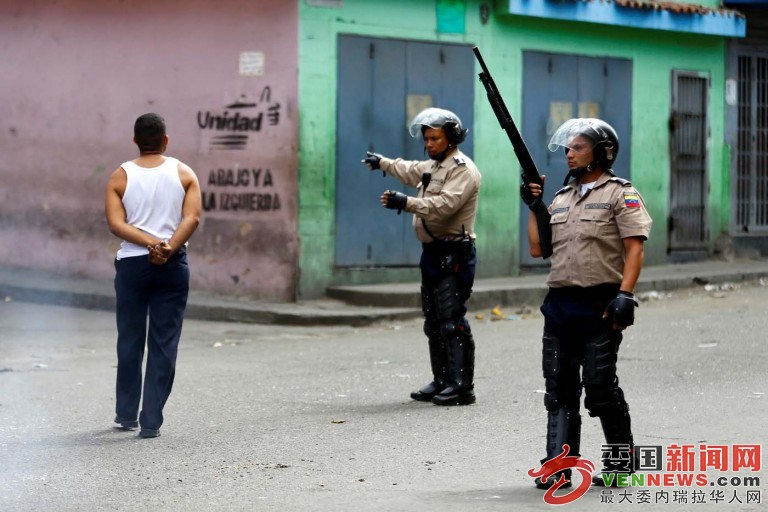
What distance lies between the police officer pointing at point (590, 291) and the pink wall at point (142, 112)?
25.8 feet

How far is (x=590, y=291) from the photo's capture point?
622 centimetres

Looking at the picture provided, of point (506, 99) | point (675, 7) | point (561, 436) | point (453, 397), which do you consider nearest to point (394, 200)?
point (453, 397)

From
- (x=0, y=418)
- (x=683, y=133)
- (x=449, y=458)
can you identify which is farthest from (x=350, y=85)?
(x=449, y=458)

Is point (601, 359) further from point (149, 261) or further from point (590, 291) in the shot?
point (149, 261)

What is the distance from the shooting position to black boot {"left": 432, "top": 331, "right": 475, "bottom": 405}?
862 cm

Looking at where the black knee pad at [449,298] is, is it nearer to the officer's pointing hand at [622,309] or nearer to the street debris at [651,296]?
the officer's pointing hand at [622,309]

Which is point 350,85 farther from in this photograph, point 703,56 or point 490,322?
point 703,56

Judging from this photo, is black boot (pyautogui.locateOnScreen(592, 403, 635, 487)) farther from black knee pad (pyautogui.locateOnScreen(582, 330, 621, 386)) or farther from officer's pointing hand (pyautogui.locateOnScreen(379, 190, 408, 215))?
officer's pointing hand (pyautogui.locateOnScreen(379, 190, 408, 215))

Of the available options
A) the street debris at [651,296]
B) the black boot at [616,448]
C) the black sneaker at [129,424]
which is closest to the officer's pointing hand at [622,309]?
the black boot at [616,448]

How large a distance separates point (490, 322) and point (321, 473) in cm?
695

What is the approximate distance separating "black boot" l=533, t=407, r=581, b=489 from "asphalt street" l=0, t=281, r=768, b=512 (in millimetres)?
111

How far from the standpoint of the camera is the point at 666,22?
56.7 ft

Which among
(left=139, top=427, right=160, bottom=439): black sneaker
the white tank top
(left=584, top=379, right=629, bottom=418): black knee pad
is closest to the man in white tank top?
the white tank top

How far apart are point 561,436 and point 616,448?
0.25 m
